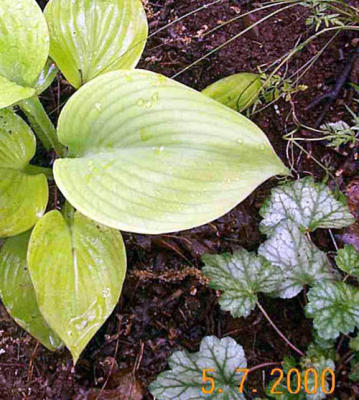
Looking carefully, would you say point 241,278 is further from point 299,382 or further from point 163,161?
point 163,161

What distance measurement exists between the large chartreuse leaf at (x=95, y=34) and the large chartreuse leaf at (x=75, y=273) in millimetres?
368

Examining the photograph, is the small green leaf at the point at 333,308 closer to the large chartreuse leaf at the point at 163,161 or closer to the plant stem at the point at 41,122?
the large chartreuse leaf at the point at 163,161

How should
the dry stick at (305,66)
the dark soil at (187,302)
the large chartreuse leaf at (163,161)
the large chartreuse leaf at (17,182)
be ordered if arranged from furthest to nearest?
1. the dry stick at (305,66)
2. the dark soil at (187,302)
3. the large chartreuse leaf at (17,182)
4. the large chartreuse leaf at (163,161)

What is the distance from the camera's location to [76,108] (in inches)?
36.3

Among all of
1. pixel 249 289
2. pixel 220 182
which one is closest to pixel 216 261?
pixel 249 289

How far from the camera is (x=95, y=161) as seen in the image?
89cm

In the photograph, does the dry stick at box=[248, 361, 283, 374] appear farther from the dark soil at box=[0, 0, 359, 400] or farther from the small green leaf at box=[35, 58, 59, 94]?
the small green leaf at box=[35, 58, 59, 94]

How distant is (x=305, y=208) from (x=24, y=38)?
72 cm

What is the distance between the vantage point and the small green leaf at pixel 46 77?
3.79 feet

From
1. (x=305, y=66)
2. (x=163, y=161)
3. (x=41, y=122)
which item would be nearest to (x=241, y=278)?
(x=163, y=161)

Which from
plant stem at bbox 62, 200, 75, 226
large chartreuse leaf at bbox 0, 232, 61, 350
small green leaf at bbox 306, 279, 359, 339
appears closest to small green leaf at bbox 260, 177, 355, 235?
small green leaf at bbox 306, 279, 359, 339

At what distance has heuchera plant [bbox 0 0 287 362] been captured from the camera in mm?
812

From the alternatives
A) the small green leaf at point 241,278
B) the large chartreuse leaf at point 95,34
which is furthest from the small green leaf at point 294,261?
the large chartreuse leaf at point 95,34

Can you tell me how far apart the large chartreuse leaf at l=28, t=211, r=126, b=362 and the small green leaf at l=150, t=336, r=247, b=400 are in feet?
0.56
